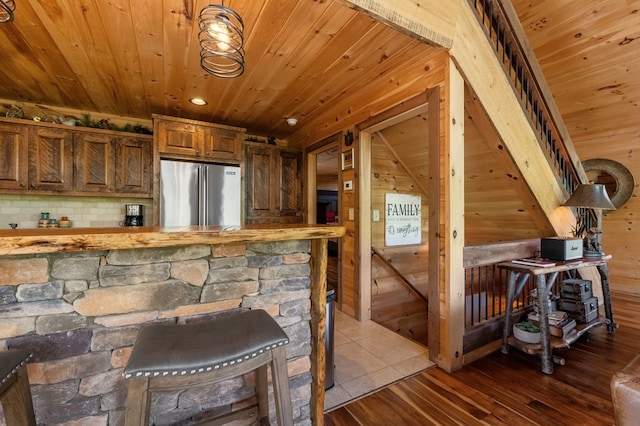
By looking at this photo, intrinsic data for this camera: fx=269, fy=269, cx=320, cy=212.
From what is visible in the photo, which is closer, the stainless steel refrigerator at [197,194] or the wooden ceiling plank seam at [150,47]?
the wooden ceiling plank seam at [150,47]

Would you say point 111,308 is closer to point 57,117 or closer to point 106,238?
point 106,238

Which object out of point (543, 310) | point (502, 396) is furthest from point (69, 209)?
point (543, 310)

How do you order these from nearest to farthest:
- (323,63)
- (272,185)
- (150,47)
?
(150,47), (323,63), (272,185)

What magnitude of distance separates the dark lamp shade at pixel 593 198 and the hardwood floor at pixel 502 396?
121 cm

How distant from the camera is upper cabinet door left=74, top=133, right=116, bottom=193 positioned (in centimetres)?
293

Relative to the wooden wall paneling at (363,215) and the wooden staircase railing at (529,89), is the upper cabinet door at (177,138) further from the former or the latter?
the wooden staircase railing at (529,89)

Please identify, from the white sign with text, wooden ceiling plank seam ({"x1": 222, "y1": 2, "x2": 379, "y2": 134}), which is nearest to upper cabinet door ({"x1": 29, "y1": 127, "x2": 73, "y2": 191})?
wooden ceiling plank seam ({"x1": 222, "y1": 2, "x2": 379, "y2": 134})

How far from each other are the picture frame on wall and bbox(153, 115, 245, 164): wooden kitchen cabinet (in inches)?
54.8

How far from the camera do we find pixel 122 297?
109 centimetres

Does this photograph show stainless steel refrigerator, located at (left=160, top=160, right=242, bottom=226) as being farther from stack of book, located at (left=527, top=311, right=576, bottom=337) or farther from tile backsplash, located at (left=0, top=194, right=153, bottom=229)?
stack of book, located at (left=527, top=311, right=576, bottom=337)

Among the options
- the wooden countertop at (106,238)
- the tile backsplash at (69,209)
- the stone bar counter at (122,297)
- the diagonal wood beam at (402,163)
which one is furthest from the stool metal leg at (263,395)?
the tile backsplash at (69,209)

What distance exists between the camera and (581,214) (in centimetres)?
297

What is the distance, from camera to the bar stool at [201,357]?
0.79 metres

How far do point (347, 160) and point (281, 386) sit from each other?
2.49 metres
